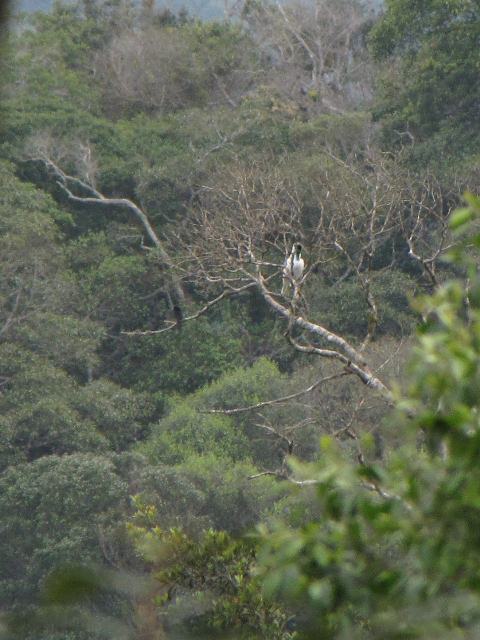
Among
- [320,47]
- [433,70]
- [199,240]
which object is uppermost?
[199,240]

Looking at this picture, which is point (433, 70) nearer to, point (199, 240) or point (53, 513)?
point (199, 240)

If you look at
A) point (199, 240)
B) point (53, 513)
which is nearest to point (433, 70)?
point (199, 240)

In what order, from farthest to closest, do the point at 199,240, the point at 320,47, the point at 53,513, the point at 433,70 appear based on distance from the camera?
the point at 320,47, the point at 433,70, the point at 53,513, the point at 199,240

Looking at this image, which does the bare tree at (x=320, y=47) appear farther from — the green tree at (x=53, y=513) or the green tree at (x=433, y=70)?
the green tree at (x=53, y=513)

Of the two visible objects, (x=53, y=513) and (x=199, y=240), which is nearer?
(x=199, y=240)

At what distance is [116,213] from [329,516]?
16637mm

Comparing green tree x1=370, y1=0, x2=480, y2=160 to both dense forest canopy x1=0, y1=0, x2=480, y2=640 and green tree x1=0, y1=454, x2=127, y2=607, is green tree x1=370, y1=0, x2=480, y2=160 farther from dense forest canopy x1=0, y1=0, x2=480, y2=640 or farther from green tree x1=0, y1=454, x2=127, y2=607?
green tree x1=0, y1=454, x2=127, y2=607

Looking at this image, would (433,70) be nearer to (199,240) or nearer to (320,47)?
(320,47)

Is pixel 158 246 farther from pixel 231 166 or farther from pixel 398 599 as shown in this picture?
pixel 398 599

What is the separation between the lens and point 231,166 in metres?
16.9

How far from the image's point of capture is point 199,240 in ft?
37.4

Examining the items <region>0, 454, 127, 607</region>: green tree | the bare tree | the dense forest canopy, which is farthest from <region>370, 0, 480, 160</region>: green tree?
<region>0, 454, 127, 607</region>: green tree

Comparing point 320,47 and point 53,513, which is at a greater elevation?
point 320,47

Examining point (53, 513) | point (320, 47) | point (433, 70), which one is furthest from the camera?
point (320, 47)
